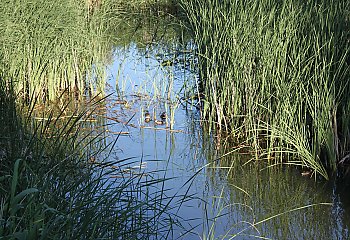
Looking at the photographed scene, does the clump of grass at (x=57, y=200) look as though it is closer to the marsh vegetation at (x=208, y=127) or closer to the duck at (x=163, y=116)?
the marsh vegetation at (x=208, y=127)

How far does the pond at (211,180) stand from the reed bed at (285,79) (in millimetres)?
197

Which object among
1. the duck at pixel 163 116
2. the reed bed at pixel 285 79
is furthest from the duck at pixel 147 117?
the reed bed at pixel 285 79

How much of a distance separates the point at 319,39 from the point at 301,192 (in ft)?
3.88

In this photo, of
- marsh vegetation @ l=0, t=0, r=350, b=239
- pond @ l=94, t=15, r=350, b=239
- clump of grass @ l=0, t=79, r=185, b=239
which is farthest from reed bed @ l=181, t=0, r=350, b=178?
clump of grass @ l=0, t=79, r=185, b=239

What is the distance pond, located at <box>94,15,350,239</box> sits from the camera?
3.47 m

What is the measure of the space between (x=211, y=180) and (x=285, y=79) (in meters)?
0.97

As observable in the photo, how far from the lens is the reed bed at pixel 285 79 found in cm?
413

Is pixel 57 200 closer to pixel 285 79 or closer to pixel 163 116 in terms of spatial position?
pixel 285 79

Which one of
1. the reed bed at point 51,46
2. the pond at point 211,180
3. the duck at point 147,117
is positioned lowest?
the pond at point 211,180

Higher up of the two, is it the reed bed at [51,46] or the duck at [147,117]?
the reed bed at [51,46]

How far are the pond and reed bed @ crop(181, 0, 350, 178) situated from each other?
0.65 feet

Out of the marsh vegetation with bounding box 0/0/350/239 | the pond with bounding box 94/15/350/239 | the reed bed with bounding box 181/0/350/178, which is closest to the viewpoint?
the marsh vegetation with bounding box 0/0/350/239

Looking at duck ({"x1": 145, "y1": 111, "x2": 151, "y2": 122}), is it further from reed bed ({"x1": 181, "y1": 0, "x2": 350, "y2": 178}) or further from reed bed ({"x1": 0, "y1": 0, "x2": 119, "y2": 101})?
reed bed ({"x1": 0, "y1": 0, "x2": 119, "y2": 101})

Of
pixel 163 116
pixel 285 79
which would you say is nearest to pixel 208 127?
pixel 163 116
